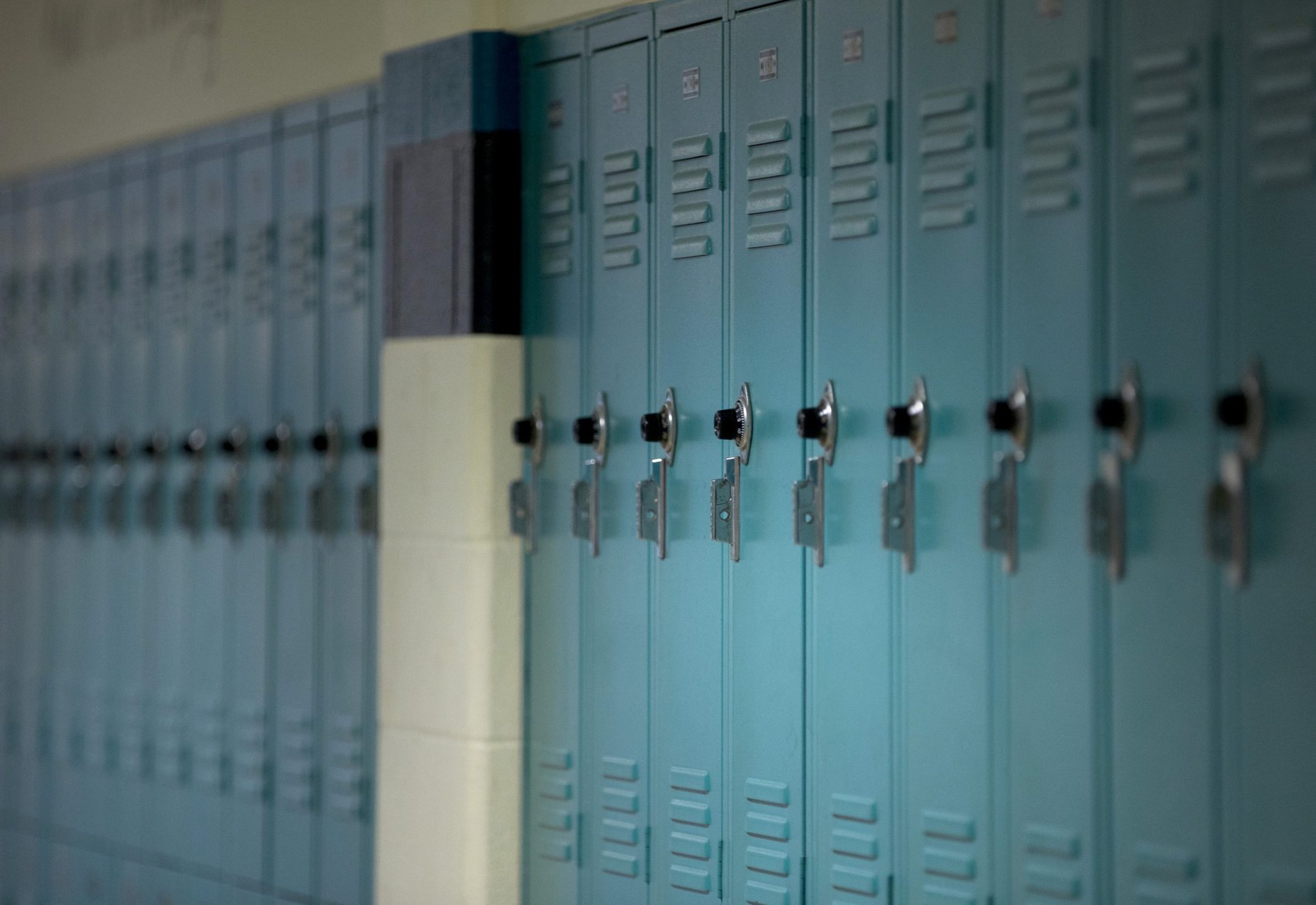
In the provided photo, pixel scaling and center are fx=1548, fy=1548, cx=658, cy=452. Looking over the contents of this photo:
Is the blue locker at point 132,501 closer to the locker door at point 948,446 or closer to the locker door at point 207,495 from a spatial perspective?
the locker door at point 207,495

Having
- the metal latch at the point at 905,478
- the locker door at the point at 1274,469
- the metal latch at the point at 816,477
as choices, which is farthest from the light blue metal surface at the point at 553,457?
the locker door at the point at 1274,469

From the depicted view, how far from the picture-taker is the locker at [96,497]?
576 cm

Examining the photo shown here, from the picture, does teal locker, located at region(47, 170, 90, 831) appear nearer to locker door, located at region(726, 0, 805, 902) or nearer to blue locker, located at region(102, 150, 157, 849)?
blue locker, located at region(102, 150, 157, 849)

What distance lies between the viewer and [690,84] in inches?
152

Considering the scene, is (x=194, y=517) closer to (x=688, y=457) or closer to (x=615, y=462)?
(x=615, y=462)

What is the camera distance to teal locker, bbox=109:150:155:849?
5.59 meters

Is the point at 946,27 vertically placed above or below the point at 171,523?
above

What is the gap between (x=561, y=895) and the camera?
166 inches

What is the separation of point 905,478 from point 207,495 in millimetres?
2924

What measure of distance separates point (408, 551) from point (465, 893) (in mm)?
969

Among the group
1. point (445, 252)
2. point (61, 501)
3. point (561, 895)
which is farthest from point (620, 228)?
point (61, 501)

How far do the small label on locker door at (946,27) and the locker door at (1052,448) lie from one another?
0.12m

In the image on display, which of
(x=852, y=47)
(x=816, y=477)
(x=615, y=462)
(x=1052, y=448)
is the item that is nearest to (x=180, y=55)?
(x=615, y=462)

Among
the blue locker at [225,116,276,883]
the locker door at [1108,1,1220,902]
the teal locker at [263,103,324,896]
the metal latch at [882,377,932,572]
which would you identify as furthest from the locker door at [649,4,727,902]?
the blue locker at [225,116,276,883]
